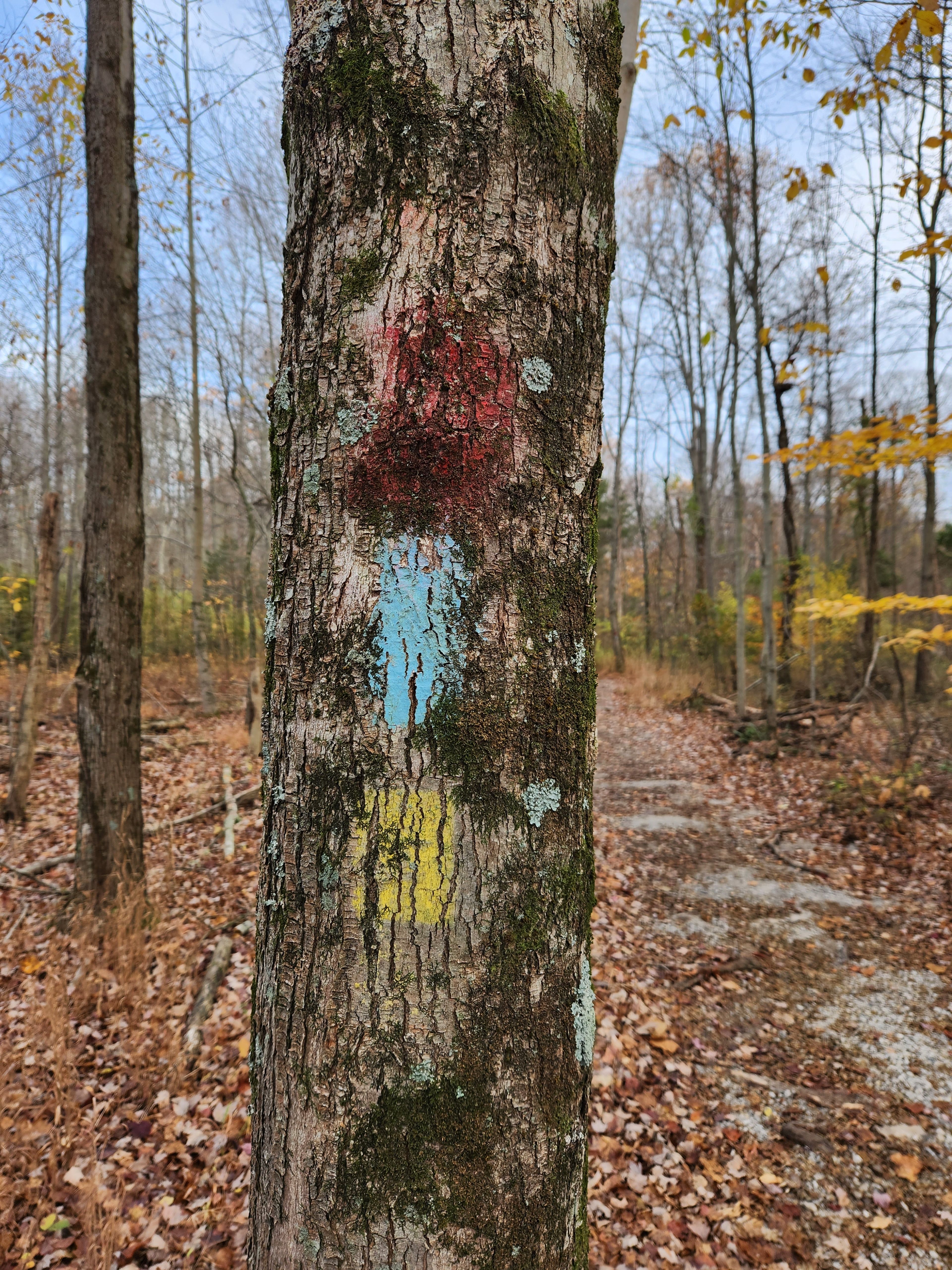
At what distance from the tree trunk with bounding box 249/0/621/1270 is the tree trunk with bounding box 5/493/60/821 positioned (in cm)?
625

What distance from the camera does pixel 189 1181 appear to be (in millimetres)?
2533

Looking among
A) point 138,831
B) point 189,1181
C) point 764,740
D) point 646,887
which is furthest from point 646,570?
point 189,1181

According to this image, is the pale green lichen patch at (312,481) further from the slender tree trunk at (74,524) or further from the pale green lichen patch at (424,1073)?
the slender tree trunk at (74,524)

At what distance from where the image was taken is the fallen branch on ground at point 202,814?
5.96 m

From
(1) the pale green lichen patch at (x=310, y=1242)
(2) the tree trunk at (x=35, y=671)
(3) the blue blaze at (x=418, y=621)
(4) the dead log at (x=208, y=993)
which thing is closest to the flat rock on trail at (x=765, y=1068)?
(4) the dead log at (x=208, y=993)

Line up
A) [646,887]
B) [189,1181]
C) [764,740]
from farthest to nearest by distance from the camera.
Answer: [764,740] < [646,887] < [189,1181]

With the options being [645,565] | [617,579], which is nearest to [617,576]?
[617,579]

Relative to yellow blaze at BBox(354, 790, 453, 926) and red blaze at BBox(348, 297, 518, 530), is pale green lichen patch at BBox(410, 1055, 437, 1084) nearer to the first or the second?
yellow blaze at BBox(354, 790, 453, 926)

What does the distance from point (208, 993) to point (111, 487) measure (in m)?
3.13

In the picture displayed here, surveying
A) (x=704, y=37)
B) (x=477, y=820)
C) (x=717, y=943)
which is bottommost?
(x=717, y=943)

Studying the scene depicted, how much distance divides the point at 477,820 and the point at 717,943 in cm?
464

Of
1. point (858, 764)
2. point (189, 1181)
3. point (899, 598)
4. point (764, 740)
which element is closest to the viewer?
point (189, 1181)

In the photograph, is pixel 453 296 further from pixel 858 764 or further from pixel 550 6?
pixel 858 764

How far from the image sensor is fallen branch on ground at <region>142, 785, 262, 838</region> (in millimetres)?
5957
